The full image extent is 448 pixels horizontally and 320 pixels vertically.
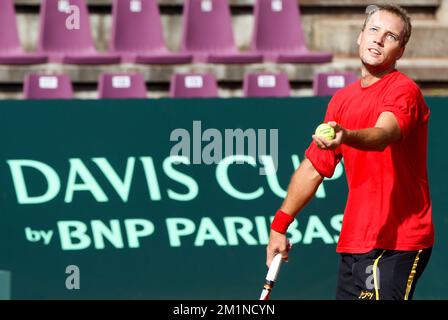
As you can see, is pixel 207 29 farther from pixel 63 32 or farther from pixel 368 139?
pixel 368 139

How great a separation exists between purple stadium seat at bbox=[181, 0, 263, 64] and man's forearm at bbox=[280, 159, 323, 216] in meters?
5.38

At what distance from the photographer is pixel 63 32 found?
1060 cm

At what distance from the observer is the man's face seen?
201 inches

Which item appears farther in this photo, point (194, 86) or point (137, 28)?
point (137, 28)

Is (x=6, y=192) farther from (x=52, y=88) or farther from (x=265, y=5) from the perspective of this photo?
(x=265, y=5)

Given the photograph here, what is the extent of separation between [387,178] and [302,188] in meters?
0.41

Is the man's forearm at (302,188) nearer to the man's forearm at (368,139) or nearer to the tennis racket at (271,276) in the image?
the tennis racket at (271,276)

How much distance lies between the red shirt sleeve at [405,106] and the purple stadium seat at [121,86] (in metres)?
4.79

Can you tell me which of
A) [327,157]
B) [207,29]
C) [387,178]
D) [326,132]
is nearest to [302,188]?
[327,157]

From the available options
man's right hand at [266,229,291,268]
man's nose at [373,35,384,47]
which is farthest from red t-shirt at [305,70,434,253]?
man's right hand at [266,229,291,268]

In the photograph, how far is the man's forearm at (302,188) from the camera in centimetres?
536

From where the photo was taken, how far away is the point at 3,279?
7875mm

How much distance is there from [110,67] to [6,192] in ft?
8.33
